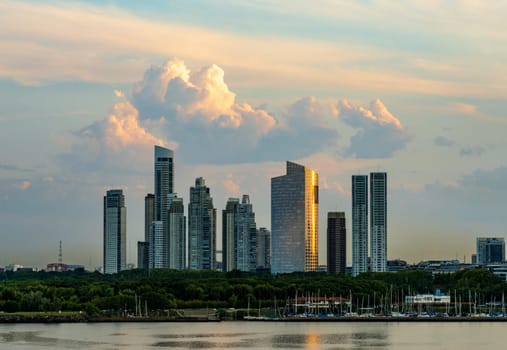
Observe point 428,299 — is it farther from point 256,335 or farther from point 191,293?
point 256,335

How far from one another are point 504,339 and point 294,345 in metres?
18.3

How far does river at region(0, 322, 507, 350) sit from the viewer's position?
98.8m

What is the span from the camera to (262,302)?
150500 millimetres

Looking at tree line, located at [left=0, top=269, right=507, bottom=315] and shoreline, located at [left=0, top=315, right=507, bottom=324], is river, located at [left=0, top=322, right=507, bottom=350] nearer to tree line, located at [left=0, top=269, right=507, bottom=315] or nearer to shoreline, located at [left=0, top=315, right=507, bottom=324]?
shoreline, located at [left=0, top=315, right=507, bottom=324]

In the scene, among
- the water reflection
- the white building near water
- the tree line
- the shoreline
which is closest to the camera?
the water reflection

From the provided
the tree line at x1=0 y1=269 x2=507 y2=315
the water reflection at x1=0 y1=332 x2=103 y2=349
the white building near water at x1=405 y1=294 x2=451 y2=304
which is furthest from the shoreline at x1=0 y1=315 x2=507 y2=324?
the water reflection at x1=0 y1=332 x2=103 y2=349

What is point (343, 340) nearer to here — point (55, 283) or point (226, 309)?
point (226, 309)

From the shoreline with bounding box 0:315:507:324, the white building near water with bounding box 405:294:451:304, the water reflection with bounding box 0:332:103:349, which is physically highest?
the white building near water with bounding box 405:294:451:304

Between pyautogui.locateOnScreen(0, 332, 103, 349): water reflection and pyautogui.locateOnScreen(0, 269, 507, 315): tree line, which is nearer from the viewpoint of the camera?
pyautogui.locateOnScreen(0, 332, 103, 349): water reflection

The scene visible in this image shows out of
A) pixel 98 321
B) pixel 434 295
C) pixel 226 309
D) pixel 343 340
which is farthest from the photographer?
pixel 434 295

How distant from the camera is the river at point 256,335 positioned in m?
98.8

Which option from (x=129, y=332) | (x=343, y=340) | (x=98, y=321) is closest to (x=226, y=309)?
(x=98, y=321)

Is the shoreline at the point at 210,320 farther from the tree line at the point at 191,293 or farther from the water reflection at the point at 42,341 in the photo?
the water reflection at the point at 42,341

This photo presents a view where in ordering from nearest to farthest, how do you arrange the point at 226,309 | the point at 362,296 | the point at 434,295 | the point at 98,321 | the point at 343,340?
the point at 343,340 < the point at 98,321 < the point at 226,309 < the point at 362,296 < the point at 434,295
